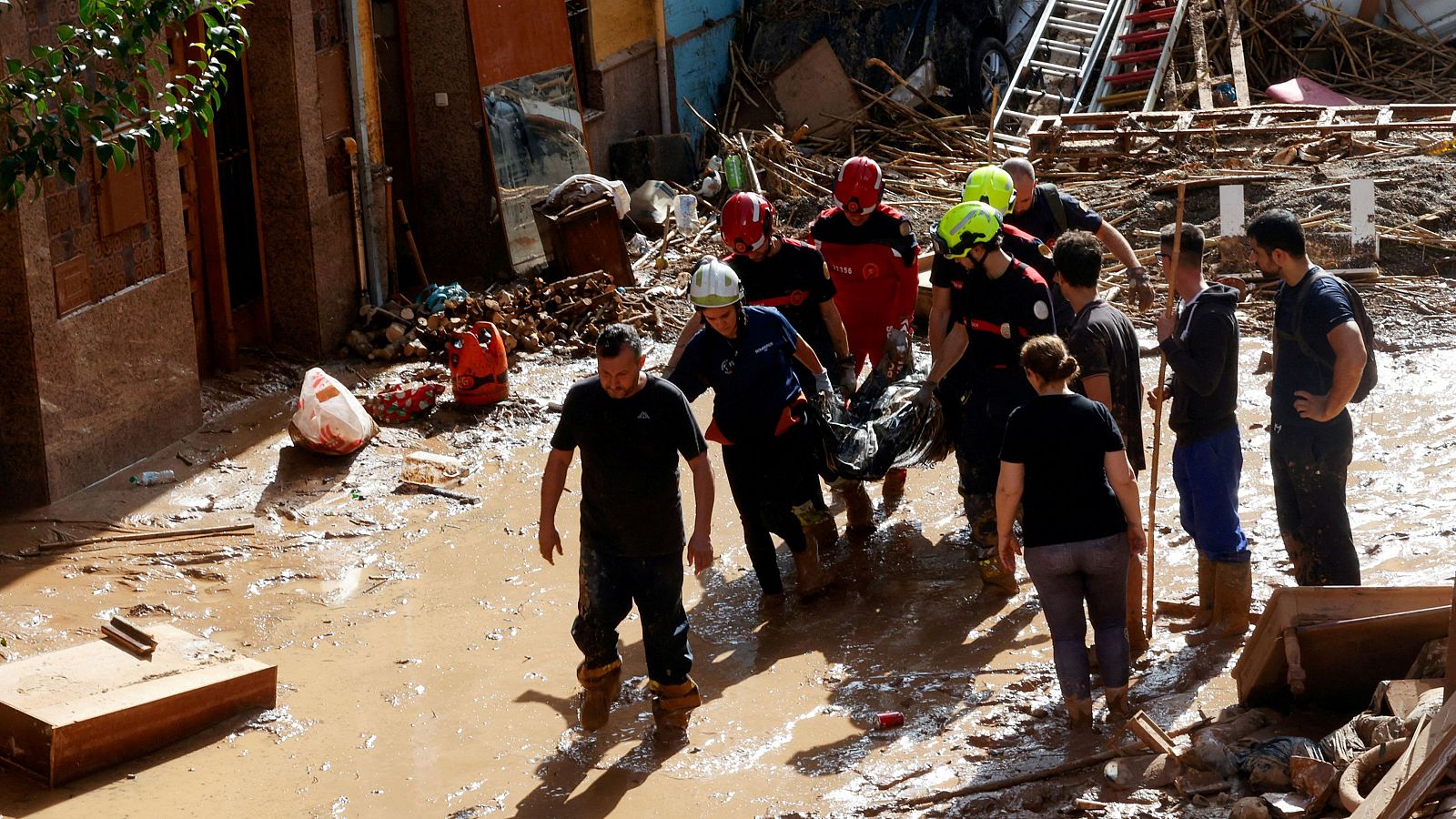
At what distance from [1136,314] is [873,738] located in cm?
641

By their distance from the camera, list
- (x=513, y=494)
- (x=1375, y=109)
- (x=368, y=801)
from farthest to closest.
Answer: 1. (x=1375, y=109)
2. (x=513, y=494)
3. (x=368, y=801)

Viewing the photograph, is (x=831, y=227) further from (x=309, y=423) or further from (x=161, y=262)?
(x=161, y=262)

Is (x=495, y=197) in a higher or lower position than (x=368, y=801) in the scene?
higher

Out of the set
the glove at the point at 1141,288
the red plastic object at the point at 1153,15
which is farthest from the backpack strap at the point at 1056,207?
the red plastic object at the point at 1153,15

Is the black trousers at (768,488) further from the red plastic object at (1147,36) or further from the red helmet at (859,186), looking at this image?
the red plastic object at (1147,36)

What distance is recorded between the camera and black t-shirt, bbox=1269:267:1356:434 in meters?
5.58

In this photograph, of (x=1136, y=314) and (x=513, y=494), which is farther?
(x=1136, y=314)

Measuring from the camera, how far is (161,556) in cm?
765

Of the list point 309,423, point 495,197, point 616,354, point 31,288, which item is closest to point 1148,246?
point 495,197

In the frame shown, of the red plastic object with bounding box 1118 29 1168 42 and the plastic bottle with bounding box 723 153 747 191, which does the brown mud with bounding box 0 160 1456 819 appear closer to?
the plastic bottle with bounding box 723 153 747 191

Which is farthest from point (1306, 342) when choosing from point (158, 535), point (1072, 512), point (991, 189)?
point (158, 535)

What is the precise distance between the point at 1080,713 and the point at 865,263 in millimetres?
3312

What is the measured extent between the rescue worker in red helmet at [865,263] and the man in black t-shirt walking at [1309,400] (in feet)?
8.04

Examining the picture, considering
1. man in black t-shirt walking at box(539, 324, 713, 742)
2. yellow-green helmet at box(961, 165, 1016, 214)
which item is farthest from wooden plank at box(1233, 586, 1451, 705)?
yellow-green helmet at box(961, 165, 1016, 214)
